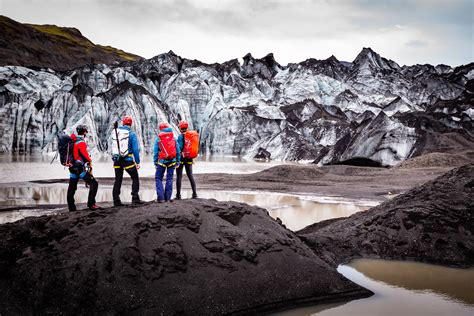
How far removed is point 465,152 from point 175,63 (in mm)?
71547

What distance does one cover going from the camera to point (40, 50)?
393ft

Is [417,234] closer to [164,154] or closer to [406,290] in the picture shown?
[406,290]

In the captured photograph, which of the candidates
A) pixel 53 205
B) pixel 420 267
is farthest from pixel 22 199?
pixel 420 267

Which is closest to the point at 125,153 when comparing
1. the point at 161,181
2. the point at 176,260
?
the point at 161,181

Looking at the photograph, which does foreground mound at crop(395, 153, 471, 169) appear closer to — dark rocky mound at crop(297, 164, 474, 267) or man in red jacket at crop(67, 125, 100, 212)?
dark rocky mound at crop(297, 164, 474, 267)

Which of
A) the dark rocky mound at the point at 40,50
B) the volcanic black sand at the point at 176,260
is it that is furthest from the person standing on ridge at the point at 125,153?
the dark rocky mound at the point at 40,50

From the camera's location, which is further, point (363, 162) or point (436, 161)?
point (363, 162)

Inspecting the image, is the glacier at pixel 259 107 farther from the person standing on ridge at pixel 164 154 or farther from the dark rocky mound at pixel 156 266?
the dark rocky mound at pixel 156 266

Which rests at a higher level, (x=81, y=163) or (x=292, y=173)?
(x=81, y=163)

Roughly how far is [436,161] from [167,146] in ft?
96.7

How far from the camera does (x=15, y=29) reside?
394 feet

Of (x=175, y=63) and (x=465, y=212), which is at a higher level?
(x=175, y=63)

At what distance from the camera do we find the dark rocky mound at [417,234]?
8250mm

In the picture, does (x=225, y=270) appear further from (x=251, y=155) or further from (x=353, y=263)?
(x=251, y=155)
